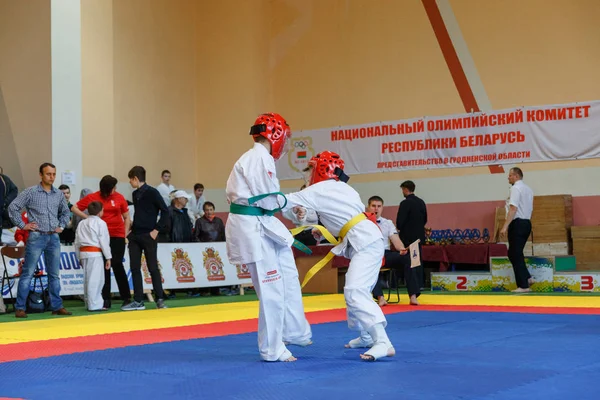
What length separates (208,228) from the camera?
14.4 m

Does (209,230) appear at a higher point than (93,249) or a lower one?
higher

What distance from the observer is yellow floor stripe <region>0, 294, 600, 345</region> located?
7801mm

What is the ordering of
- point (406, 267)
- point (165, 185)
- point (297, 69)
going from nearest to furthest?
point (406, 267), point (165, 185), point (297, 69)

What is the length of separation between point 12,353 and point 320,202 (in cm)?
265

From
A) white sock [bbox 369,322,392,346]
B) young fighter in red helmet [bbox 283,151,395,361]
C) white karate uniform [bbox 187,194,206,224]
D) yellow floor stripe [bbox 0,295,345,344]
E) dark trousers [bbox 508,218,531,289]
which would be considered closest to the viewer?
white sock [bbox 369,322,392,346]

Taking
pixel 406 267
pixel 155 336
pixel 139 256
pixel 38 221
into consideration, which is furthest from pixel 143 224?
pixel 406 267

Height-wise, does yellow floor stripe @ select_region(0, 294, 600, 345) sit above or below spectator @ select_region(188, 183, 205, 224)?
below

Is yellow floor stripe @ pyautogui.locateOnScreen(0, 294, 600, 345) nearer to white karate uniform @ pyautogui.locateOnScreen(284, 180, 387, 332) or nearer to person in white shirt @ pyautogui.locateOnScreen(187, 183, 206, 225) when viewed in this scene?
white karate uniform @ pyautogui.locateOnScreen(284, 180, 387, 332)

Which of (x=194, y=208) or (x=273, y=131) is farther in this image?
(x=194, y=208)

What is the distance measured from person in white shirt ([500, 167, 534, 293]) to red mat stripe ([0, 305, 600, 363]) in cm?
266

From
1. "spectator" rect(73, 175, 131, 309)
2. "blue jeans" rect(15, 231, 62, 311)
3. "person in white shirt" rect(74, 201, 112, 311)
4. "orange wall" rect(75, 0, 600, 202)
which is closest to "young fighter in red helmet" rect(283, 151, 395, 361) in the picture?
"blue jeans" rect(15, 231, 62, 311)

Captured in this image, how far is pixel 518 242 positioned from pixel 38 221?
7.26 metres

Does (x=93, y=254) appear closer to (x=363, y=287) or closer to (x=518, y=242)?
(x=363, y=287)

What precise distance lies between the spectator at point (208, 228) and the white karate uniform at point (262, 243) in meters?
8.93
